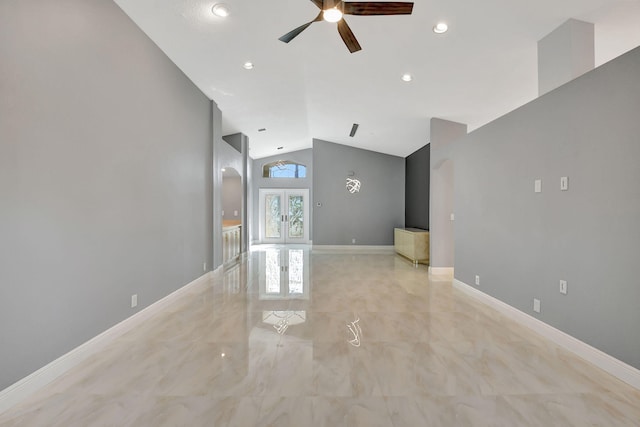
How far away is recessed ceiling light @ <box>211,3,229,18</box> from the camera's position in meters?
3.15

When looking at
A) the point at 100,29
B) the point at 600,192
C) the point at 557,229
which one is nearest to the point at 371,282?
the point at 557,229

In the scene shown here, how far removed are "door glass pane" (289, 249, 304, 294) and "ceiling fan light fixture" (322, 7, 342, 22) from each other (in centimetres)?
341

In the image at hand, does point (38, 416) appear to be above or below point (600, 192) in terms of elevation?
below

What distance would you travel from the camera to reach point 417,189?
27.7 ft

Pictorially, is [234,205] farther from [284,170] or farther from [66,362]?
[66,362]

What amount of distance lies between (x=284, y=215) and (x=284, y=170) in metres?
1.61

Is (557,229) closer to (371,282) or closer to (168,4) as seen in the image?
(371,282)

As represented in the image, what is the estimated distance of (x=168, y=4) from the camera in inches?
121

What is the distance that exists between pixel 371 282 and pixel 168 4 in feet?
14.8

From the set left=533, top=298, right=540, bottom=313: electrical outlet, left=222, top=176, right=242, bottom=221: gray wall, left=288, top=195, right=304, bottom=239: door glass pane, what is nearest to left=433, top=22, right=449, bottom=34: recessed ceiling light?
left=533, top=298, right=540, bottom=313: electrical outlet

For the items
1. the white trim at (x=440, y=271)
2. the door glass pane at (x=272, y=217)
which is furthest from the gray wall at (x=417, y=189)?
the door glass pane at (x=272, y=217)

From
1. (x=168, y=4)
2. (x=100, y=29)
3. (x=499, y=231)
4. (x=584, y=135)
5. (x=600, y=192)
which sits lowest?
(x=499, y=231)

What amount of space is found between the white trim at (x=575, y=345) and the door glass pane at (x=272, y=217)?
26.5 ft

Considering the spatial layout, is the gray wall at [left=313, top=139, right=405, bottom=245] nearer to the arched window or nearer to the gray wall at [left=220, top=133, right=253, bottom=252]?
the arched window
